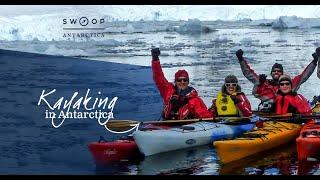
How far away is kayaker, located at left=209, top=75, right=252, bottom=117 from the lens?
8039 millimetres

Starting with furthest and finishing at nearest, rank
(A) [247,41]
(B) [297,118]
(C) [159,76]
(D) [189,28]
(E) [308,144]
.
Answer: (D) [189,28] < (A) [247,41] < (C) [159,76] < (B) [297,118] < (E) [308,144]

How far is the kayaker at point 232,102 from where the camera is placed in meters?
8.04

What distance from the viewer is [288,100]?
8133 mm

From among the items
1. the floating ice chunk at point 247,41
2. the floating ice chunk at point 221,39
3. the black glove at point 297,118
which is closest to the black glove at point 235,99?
the black glove at point 297,118

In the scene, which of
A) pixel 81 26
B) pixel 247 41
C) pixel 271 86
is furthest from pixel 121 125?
pixel 247 41

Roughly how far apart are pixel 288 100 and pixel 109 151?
8.30ft

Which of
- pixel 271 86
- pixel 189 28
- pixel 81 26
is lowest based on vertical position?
pixel 271 86

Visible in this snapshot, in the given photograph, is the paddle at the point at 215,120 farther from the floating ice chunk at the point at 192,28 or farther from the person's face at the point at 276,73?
the floating ice chunk at the point at 192,28

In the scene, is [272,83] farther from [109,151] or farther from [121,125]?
[109,151]

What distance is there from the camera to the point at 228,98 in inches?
320

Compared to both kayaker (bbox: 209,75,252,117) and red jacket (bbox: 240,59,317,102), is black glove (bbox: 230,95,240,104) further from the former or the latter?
red jacket (bbox: 240,59,317,102)

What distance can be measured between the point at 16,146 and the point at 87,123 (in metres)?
1.00

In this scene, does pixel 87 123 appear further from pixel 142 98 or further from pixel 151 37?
pixel 151 37

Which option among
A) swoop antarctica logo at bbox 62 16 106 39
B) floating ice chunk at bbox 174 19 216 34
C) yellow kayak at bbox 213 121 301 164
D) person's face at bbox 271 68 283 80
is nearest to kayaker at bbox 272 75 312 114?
yellow kayak at bbox 213 121 301 164
